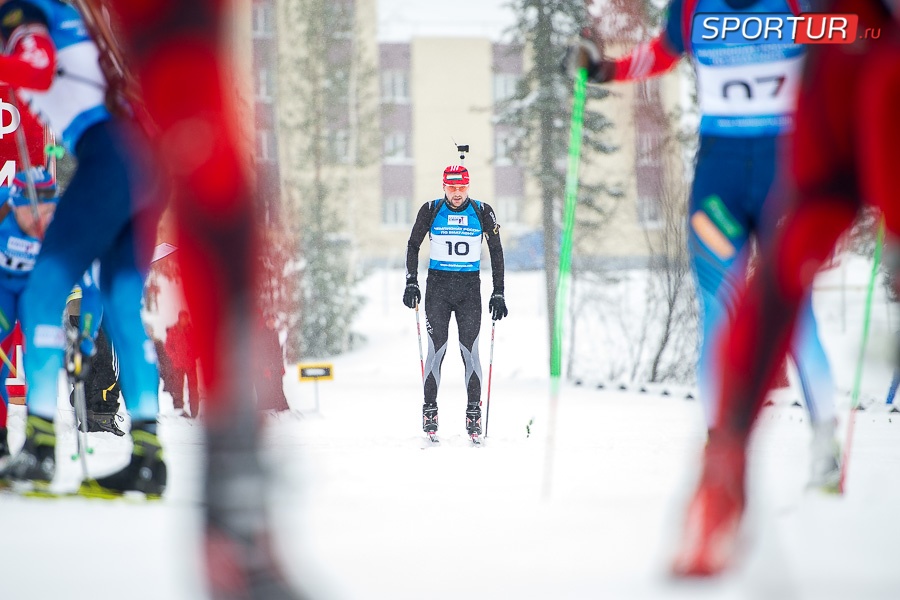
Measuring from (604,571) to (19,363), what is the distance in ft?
25.1

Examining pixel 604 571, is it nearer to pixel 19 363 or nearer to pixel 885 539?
pixel 885 539

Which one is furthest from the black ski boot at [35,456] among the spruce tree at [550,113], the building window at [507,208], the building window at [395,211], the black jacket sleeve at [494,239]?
the building window at [507,208]

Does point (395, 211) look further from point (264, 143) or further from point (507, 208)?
point (264, 143)

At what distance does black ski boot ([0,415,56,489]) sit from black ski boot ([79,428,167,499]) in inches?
9.1

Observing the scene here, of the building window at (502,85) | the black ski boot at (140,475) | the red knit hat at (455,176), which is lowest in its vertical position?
the black ski boot at (140,475)

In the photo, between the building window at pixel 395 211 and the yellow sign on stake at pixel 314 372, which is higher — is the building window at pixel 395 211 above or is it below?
above

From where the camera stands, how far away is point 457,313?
5852 millimetres

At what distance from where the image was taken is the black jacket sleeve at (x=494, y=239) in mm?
5824

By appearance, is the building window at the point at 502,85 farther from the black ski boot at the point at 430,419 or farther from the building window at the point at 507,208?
the black ski boot at the point at 430,419

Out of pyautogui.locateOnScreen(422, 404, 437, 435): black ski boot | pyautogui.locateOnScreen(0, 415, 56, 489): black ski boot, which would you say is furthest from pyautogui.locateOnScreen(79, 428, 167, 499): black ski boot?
pyautogui.locateOnScreen(422, 404, 437, 435): black ski boot

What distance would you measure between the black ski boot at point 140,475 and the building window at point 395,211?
80.7 feet

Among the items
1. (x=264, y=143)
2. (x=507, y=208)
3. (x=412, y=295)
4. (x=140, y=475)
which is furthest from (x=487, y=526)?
(x=507, y=208)

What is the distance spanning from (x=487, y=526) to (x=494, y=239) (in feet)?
12.7

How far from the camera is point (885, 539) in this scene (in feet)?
6.43
